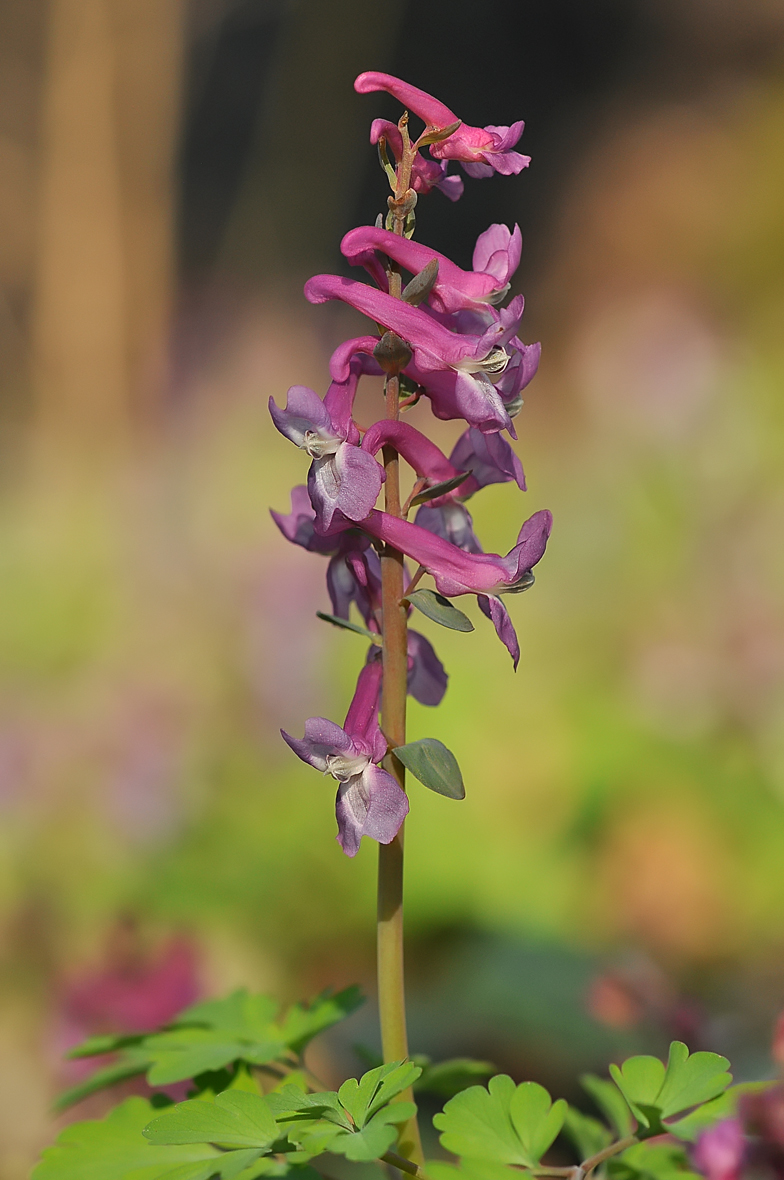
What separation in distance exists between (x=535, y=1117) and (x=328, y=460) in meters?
0.57

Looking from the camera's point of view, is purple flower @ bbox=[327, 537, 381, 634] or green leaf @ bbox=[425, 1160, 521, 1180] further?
purple flower @ bbox=[327, 537, 381, 634]

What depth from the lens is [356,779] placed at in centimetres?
83

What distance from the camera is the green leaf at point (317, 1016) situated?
3.37 ft

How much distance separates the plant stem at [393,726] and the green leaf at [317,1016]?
149 mm

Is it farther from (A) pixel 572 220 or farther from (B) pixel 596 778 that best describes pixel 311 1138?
(A) pixel 572 220

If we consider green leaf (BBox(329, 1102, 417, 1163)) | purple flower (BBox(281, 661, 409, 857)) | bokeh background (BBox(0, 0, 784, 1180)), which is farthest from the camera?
bokeh background (BBox(0, 0, 784, 1180))

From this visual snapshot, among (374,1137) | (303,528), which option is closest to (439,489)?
(303,528)

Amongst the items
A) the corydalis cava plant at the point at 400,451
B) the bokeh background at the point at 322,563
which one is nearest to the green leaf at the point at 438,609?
the corydalis cava plant at the point at 400,451

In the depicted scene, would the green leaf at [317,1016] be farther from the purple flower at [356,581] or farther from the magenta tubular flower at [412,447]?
the magenta tubular flower at [412,447]

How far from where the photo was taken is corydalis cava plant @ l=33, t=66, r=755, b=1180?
0.79 meters

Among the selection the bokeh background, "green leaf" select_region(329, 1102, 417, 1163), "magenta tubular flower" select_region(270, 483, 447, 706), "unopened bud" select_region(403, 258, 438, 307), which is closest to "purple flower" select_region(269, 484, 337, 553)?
"magenta tubular flower" select_region(270, 483, 447, 706)

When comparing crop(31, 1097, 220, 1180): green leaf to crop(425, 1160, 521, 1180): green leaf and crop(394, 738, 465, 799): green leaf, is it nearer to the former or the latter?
crop(425, 1160, 521, 1180): green leaf

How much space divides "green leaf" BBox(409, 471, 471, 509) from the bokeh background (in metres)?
0.89

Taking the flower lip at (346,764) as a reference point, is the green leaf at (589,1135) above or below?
below
